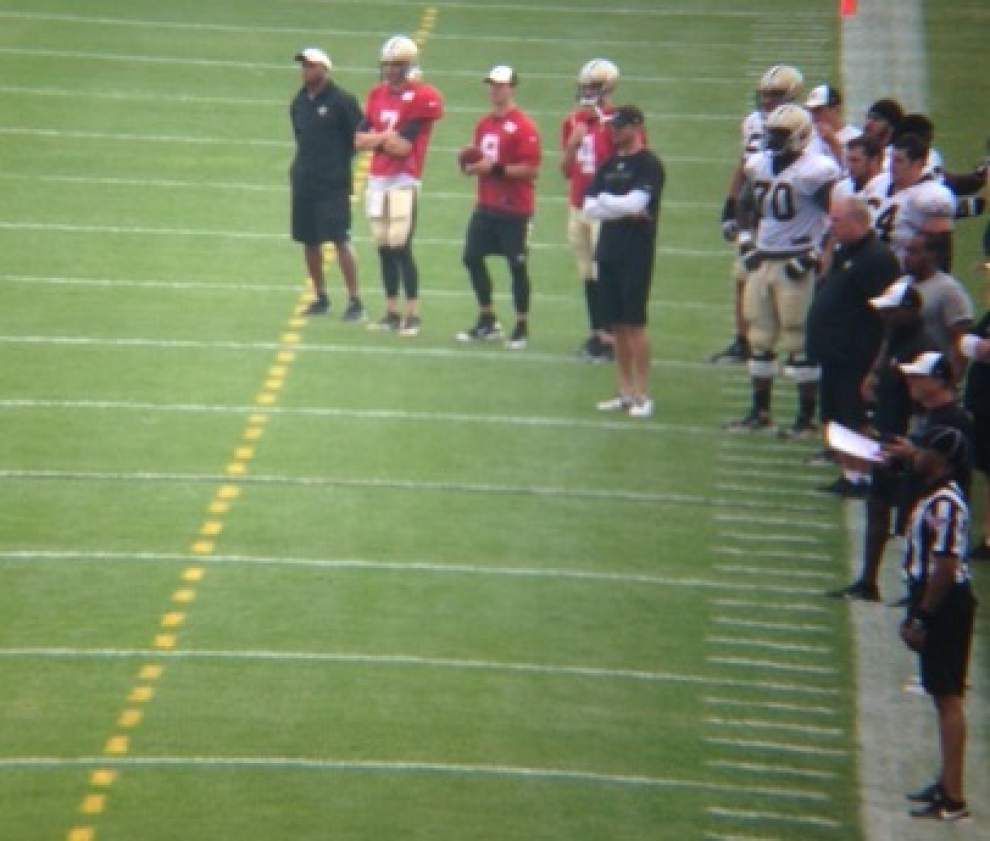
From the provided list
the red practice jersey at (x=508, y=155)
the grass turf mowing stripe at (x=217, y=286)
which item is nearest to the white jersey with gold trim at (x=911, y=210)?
the red practice jersey at (x=508, y=155)

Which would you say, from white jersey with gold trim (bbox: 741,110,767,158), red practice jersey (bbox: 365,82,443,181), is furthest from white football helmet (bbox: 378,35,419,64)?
white jersey with gold trim (bbox: 741,110,767,158)

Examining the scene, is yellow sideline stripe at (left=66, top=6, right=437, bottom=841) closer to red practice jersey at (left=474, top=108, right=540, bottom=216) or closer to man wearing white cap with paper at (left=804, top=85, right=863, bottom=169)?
red practice jersey at (left=474, top=108, right=540, bottom=216)

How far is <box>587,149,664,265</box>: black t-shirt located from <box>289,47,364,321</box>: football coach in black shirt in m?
2.35

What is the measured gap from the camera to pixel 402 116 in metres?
17.8

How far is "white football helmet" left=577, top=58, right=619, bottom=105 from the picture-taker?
1712 centimetres

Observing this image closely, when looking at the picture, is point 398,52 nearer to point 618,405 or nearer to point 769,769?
point 618,405

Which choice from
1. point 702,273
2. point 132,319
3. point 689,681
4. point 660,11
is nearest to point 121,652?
point 689,681

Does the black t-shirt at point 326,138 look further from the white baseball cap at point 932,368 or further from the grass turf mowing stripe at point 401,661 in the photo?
the white baseball cap at point 932,368

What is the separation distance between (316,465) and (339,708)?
354 cm

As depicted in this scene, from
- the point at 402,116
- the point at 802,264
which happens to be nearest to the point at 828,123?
the point at 802,264

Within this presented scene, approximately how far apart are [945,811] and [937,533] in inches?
42.1

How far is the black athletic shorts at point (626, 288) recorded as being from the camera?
16.1m

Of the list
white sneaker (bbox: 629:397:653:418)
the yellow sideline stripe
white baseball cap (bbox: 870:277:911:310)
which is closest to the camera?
the yellow sideline stripe

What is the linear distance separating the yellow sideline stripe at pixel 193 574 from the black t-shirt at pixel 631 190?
7.14ft
